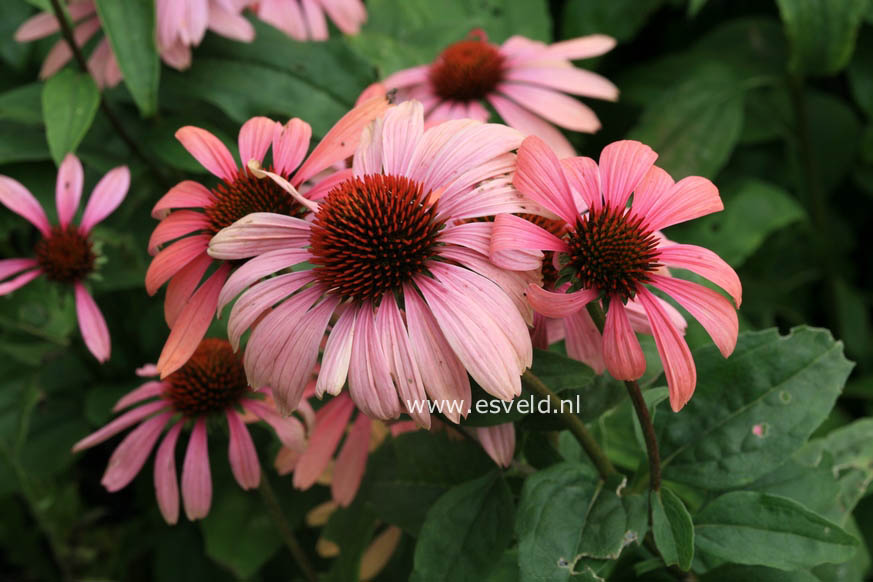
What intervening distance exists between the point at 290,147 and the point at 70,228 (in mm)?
535

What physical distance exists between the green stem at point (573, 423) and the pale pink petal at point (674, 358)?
99 millimetres

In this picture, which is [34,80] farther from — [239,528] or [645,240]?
[645,240]

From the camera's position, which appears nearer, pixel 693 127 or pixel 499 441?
pixel 499 441

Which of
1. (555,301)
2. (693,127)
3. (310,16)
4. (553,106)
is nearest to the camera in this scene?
(555,301)

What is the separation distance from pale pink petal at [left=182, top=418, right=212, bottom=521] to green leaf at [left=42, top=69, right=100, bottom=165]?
45 cm

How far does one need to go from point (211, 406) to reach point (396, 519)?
0.88 ft

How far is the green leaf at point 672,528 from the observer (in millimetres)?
659

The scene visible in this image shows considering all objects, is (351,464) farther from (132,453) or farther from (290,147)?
(290,147)

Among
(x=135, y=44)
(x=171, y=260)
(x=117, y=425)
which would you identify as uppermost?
(x=135, y=44)

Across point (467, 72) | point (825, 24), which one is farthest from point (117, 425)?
point (825, 24)

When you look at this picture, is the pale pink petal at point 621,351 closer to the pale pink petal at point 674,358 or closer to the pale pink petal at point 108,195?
the pale pink petal at point 674,358

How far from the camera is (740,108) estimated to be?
1.66 m

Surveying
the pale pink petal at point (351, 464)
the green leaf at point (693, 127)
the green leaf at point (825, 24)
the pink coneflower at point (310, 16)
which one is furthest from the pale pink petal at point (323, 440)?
the green leaf at point (825, 24)

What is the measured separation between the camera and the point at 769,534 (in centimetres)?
75
